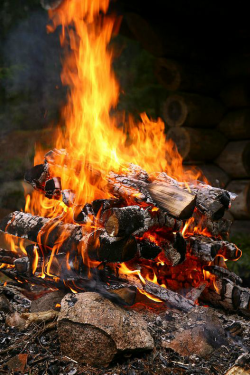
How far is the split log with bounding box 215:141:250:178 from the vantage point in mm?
6562

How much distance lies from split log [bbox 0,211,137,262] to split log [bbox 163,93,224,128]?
3.66 m

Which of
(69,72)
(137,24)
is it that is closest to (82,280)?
(137,24)

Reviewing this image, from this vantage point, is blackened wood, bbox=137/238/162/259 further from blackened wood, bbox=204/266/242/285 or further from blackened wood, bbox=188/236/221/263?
blackened wood, bbox=204/266/242/285

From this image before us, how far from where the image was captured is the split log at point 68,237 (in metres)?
2.90

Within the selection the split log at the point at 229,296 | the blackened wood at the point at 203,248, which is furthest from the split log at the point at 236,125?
the split log at the point at 229,296

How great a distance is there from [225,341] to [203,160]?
439cm

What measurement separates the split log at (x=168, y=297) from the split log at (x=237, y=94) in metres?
4.56

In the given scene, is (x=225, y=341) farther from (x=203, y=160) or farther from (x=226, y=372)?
(x=203, y=160)

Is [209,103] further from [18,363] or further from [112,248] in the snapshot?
[18,363]

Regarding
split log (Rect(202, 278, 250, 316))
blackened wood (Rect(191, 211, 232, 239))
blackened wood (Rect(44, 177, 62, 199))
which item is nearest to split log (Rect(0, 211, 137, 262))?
blackened wood (Rect(44, 177, 62, 199))

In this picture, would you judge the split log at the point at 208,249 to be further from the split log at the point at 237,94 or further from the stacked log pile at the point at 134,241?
the split log at the point at 237,94

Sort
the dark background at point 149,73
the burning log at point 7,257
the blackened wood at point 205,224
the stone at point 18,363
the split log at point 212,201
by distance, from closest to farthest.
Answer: the stone at point 18,363
the split log at point 212,201
the blackened wood at point 205,224
the burning log at point 7,257
the dark background at point 149,73

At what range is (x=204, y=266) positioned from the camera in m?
3.55

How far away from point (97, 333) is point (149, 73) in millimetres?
9350
